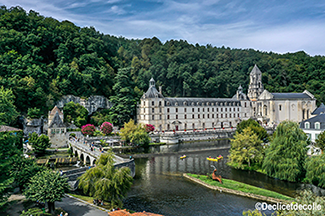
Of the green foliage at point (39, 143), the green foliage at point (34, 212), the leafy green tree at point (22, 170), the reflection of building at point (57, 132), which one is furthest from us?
the reflection of building at point (57, 132)

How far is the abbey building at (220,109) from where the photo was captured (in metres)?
68.8

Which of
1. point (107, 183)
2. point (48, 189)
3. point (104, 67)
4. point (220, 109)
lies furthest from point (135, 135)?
point (220, 109)

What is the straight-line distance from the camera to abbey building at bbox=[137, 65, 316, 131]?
226 ft

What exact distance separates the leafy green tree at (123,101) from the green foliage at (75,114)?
27.1 feet

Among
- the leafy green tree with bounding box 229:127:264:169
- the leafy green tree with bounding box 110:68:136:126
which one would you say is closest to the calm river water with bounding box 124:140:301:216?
the leafy green tree with bounding box 229:127:264:169

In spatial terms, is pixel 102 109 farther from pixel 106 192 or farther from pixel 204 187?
pixel 106 192

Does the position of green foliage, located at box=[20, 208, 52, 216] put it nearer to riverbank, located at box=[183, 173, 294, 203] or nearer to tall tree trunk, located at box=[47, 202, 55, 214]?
tall tree trunk, located at box=[47, 202, 55, 214]

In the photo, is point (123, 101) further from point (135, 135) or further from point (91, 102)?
point (135, 135)

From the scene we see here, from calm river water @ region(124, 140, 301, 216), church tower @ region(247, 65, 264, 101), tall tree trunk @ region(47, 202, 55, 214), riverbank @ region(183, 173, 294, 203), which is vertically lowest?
calm river water @ region(124, 140, 301, 216)

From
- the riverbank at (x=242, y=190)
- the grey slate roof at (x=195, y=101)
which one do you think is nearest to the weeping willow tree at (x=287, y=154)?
the riverbank at (x=242, y=190)

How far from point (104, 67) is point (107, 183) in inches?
2460

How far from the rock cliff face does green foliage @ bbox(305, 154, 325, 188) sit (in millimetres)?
54246

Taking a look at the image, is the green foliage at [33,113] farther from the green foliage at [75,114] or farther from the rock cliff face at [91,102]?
the rock cliff face at [91,102]

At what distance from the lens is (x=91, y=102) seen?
69.3 meters
